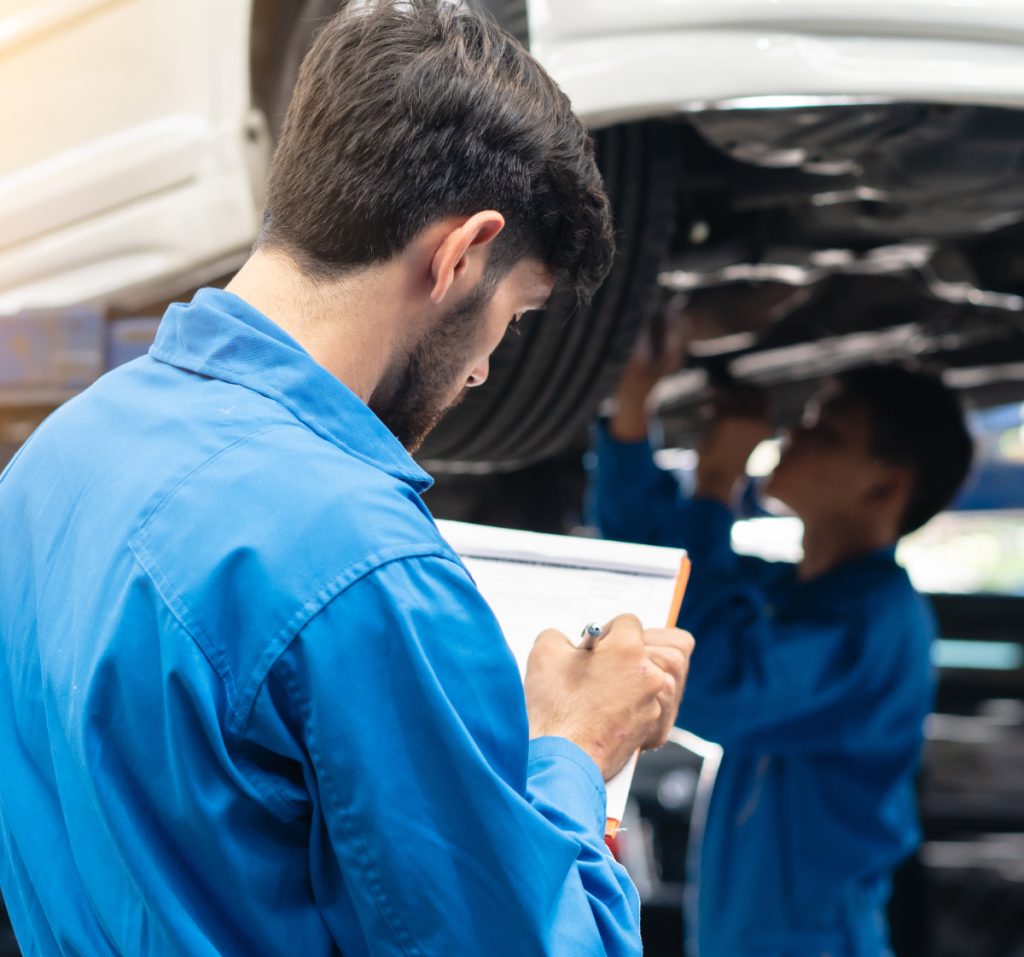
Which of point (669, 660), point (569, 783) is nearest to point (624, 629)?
point (669, 660)

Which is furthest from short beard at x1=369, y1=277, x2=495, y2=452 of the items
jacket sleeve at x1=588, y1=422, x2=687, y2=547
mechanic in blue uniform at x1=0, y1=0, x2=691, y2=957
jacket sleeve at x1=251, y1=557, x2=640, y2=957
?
jacket sleeve at x1=588, y1=422, x2=687, y2=547

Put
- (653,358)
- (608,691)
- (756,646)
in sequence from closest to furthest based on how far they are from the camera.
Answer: (608,691), (756,646), (653,358)

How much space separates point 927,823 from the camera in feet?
10.7

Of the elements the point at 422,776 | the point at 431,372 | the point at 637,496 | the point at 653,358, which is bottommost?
the point at 637,496

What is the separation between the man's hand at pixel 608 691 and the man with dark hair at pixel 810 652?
980mm

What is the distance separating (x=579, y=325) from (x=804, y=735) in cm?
92

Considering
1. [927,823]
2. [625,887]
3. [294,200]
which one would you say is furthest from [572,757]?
Answer: [927,823]

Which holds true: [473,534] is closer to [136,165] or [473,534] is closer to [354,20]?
[354,20]

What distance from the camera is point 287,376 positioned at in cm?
72

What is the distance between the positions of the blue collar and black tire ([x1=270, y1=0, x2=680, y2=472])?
0.58m

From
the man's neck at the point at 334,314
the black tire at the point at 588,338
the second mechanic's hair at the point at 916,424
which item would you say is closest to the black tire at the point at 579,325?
the black tire at the point at 588,338

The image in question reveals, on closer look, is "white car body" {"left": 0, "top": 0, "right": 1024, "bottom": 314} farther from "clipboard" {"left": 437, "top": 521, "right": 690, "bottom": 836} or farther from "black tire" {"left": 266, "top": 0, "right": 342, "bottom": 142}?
"clipboard" {"left": 437, "top": 521, "right": 690, "bottom": 836}

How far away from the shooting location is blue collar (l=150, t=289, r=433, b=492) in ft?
2.36

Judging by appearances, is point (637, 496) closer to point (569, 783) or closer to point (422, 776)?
point (569, 783)
